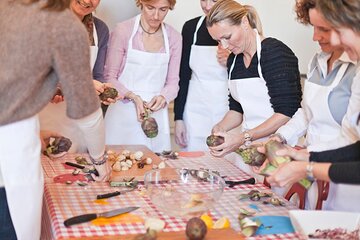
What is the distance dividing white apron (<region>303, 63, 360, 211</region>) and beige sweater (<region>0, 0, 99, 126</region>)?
0.81 meters

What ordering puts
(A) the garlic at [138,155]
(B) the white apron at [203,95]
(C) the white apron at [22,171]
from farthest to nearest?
(B) the white apron at [203,95] < (A) the garlic at [138,155] < (C) the white apron at [22,171]

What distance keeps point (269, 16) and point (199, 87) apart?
83 cm

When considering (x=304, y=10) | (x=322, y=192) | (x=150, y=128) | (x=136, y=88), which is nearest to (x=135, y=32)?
(x=136, y=88)

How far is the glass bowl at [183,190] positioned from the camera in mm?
1390

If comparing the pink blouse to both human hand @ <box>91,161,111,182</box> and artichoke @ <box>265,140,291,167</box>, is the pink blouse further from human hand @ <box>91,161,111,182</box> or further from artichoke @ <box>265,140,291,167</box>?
artichoke @ <box>265,140,291,167</box>

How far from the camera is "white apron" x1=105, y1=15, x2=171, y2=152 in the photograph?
2.58m

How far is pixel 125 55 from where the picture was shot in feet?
8.46

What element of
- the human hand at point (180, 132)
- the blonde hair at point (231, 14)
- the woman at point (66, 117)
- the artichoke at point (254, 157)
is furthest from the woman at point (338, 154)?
the human hand at point (180, 132)

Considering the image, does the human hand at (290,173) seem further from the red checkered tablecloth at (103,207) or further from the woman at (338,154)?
the red checkered tablecloth at (103,207)

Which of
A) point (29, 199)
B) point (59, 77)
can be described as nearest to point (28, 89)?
point (59, 77)

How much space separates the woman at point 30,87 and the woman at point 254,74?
2.77 ft

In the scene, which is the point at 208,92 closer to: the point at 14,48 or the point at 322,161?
the point at 322,161

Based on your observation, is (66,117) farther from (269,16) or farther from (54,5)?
(269,16)

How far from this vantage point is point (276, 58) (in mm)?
2059
